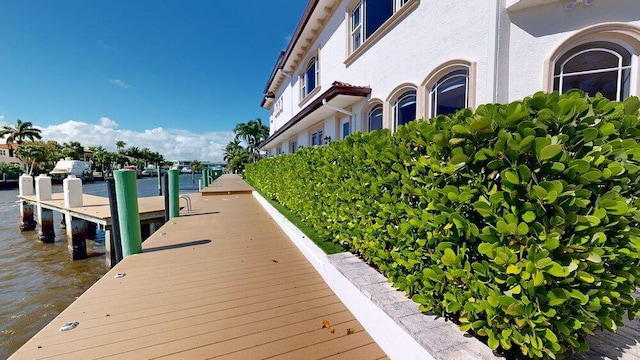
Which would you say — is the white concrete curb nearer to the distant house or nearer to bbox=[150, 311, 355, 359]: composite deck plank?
bbox=[150, 311, 355, 359]: composite deck plank

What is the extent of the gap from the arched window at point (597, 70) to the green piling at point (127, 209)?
7.83 meters

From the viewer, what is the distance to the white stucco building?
156 inches

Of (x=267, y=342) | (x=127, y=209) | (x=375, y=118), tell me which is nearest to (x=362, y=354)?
(x=267, y=342)

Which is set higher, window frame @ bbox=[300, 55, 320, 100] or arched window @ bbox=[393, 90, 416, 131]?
window frame @ bbox=[300, 55, 320, 100]

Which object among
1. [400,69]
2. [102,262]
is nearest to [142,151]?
[102,262]

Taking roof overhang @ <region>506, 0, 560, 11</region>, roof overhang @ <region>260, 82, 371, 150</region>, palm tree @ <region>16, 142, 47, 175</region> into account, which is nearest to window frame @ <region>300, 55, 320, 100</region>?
roof overhang @ <region>260, 82, 371, 150</region>

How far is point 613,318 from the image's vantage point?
1760mm

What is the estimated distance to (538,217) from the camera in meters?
1.58

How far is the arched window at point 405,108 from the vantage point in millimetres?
6548

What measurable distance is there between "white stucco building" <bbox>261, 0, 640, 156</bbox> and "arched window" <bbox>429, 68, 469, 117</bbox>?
0.07ft

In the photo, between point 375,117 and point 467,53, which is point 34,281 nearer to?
point 375,117

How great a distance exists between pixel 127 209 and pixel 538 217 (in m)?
6.15

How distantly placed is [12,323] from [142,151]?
11332cm

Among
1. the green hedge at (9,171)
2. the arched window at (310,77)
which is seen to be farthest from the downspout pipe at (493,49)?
the green hedge at (9,171)
